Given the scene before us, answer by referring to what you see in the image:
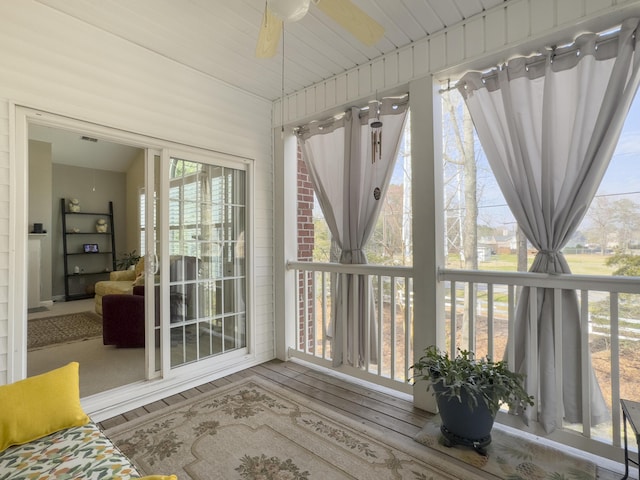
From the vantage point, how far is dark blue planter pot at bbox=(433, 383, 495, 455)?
Answer: 1887 mm

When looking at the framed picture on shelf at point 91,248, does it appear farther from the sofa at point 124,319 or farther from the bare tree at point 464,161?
the bare tree at point 464,161

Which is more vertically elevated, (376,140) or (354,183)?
(376,140)

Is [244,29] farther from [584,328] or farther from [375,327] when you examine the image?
[584,328]

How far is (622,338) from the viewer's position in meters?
2.00

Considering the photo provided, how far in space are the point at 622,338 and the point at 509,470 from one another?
3.55ft

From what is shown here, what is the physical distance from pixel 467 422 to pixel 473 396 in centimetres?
20

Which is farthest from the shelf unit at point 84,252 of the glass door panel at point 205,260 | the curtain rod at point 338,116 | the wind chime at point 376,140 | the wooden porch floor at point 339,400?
the wind chime at point 376,140

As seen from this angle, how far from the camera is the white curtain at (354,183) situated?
2.66 meters

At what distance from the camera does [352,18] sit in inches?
63.4

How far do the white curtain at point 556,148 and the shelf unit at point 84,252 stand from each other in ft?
25.2

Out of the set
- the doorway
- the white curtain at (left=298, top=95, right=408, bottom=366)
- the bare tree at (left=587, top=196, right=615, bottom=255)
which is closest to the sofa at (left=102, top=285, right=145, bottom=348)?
the doorway

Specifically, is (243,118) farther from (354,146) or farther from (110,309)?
(110,309)

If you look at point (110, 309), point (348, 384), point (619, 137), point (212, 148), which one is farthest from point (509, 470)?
point (110, 309)

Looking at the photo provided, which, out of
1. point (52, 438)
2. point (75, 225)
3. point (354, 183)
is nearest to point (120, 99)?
point (354, 183)
